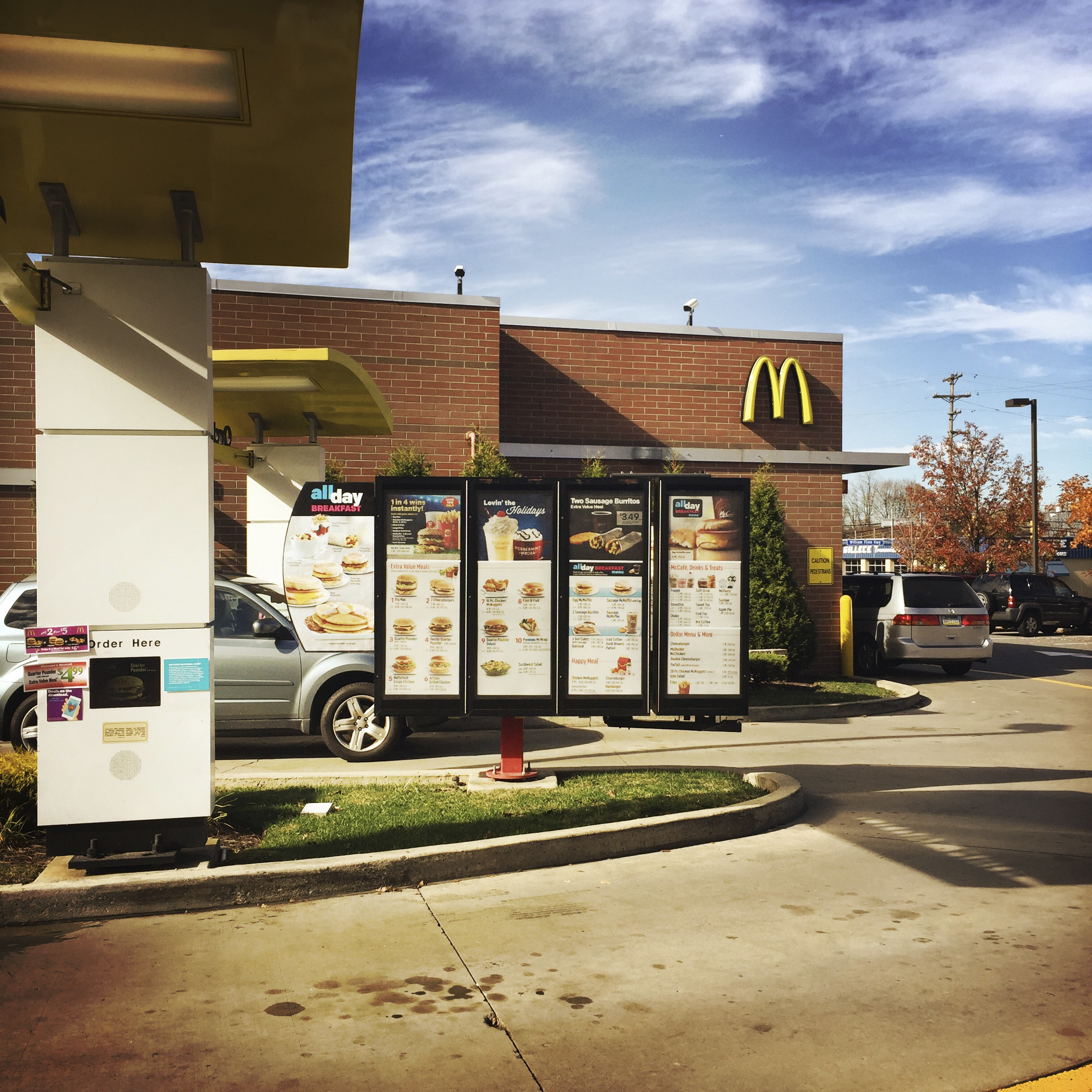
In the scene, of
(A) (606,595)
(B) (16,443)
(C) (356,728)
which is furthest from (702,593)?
(B) (16,443)

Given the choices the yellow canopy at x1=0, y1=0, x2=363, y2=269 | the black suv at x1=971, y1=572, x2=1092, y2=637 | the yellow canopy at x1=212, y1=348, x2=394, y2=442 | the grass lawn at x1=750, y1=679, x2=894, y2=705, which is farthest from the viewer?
the black suv at x1=971, y1=572, x2=1092, y2=637

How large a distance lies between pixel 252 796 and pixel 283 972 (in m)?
3.15

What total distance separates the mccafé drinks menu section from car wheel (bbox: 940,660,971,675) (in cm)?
1260

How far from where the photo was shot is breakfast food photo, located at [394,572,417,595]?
7.54 metres

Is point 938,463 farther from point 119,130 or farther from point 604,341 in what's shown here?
point 119,130

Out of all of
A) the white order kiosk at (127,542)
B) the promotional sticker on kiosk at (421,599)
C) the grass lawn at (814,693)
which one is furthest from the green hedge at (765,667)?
the white order kiosk at (127,542)

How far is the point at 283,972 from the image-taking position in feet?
15.0

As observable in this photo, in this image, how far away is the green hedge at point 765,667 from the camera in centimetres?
1461

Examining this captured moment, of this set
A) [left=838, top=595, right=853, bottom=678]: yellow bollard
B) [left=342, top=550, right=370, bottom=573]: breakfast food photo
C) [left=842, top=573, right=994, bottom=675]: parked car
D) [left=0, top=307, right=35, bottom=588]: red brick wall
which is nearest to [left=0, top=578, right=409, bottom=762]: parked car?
[left=342, top=550, right=370, bottom=573]: breakfast food photo

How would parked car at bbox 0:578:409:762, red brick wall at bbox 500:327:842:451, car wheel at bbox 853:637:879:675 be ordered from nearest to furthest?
parked car at bbox 0:578:409:762 → red brick wall at bbox 500:327:842:451 → car wheel at bbox 853:637:879:675

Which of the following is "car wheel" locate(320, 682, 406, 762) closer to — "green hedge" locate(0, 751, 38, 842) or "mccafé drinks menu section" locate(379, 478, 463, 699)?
"mccafé drinks menu section" locate(379, 478, 463, 699)

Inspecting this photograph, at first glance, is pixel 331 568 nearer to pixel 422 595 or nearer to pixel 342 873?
pixel 422 595

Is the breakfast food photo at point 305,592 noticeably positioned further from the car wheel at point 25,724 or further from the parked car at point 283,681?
the car wheel at point 25,724

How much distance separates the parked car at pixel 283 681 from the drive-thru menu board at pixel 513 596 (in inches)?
98.9
